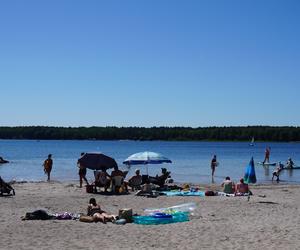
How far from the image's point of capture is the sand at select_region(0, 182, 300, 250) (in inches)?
427

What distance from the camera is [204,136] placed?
167000 millimetres

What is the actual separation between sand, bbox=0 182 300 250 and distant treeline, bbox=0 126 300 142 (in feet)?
457

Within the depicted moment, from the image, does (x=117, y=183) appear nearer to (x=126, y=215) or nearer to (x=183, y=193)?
(x=183, y=193)

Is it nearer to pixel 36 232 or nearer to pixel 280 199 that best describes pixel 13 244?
pixel 36 232

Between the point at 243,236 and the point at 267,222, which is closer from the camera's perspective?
the point at 243,236

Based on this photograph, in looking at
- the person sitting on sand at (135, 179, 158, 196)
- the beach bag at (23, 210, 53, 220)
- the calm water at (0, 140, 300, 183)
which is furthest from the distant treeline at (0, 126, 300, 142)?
the beach bag at (23, 210, 53, 220)

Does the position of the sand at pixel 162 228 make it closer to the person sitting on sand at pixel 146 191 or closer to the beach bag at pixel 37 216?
the beach bag at pixel 37 216

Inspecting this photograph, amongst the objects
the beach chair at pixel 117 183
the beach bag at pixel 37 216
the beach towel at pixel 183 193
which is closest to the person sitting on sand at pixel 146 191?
the beach towel at pixel 183 193

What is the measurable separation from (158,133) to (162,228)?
15942 cm

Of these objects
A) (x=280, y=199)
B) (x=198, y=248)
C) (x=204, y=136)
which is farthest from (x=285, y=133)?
(x=198, y=248)

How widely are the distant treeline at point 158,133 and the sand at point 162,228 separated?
139159mm

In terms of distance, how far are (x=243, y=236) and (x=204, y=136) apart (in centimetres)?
15592

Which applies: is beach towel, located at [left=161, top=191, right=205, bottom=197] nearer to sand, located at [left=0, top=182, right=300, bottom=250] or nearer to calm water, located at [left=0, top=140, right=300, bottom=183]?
sand, located at [left=0, top=182, right=300, bottom=250]

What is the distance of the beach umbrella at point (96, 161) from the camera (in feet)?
69.4
